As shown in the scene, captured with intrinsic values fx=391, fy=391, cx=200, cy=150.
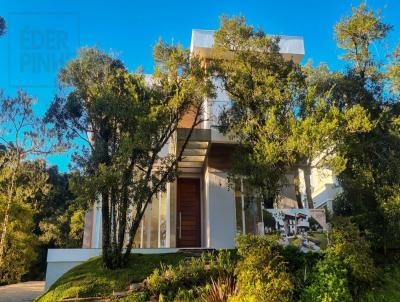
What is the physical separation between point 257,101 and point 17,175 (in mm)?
10770

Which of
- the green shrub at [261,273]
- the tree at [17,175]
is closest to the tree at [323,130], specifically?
the green shrub at [261,273]

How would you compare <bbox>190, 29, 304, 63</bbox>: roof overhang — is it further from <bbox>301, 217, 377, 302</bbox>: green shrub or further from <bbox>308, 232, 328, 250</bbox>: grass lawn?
<bbox>301, 217, 377, 302</bbox>: green shrub

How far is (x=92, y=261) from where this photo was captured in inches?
442

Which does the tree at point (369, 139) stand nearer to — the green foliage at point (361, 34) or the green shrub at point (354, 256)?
the green foliage at point (361, 34)

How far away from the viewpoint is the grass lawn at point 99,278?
9.35 meters

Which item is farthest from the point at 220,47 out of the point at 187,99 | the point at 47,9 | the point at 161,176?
the point at 47,9

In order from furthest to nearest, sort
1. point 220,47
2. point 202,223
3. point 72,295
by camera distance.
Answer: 1. point 202,223
2. point 220,47
3. point 72,295

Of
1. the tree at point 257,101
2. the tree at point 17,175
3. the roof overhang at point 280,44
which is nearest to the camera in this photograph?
the tree at point 257,101

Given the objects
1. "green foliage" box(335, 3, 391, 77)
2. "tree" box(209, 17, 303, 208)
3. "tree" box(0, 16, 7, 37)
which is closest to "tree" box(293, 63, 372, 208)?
"tree" box(209, 17, 303, 208)

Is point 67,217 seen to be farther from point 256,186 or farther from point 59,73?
point 256,186

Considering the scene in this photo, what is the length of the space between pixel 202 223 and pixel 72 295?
835 centimetres

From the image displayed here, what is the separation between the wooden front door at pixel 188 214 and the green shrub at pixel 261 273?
784cm

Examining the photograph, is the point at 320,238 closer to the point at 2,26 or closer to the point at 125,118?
the point at 125,118

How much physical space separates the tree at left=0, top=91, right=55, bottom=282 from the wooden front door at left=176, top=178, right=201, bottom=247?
5918 mm
